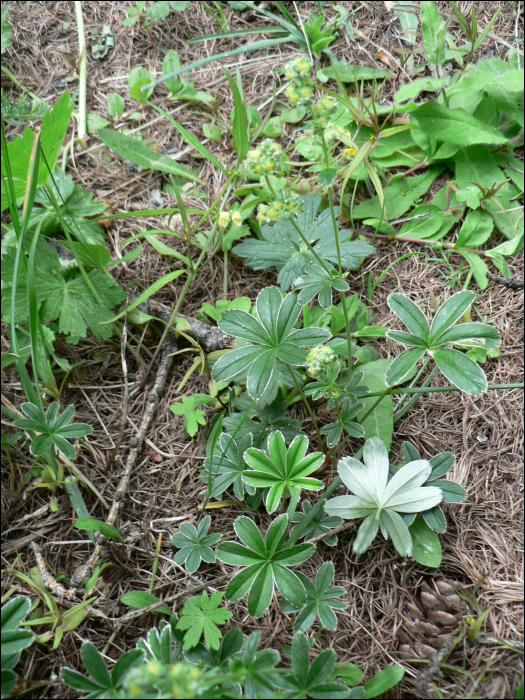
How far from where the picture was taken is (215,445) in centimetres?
163

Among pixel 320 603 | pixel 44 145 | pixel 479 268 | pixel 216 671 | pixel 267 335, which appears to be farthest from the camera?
pixel 479 268

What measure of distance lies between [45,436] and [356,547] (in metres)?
1.05

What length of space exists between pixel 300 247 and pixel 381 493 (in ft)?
3.03

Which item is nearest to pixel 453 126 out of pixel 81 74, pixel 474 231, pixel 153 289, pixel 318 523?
pixel 474 231

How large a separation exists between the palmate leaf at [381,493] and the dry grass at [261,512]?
0.54 ft

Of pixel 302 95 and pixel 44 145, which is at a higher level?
pixel 302 95

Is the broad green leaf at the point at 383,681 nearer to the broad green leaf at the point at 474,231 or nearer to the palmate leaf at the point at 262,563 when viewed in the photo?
the palmate leaf at the point at 262,563

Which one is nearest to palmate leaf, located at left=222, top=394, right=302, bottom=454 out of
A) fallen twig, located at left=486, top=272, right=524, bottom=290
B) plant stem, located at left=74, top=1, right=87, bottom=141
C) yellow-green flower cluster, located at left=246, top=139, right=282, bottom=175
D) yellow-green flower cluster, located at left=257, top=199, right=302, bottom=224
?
yellow-green flower cluster, located at left=257, top=199, right=302, bottom=224

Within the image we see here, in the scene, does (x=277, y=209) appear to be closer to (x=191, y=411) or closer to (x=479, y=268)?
(x=191, y=411)

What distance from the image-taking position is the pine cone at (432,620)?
1340 millimetres

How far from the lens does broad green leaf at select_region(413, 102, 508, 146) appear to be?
6.03 feet

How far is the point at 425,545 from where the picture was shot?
1434 millimetres

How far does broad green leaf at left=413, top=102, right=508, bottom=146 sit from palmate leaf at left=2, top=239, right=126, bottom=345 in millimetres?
1449

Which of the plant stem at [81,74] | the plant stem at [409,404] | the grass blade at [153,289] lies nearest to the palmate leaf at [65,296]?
the grass blade at [153,289]
